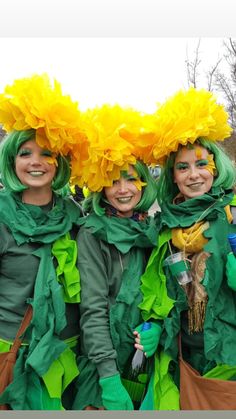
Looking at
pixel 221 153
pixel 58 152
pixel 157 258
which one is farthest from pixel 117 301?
pixel 221 153

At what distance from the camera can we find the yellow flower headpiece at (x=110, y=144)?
2.33 meters

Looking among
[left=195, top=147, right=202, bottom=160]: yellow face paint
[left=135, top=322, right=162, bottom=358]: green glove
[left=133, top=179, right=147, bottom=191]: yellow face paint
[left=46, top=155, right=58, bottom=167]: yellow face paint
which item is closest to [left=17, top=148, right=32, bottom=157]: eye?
[left=46, top=155, right=58, bottom=167]: yellow face paint

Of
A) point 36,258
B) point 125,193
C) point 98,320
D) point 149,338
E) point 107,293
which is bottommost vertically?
point 149,338

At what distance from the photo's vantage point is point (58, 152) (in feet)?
7.85

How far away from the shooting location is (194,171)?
2381 millimetres

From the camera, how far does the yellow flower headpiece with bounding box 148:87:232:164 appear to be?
2.36 metres

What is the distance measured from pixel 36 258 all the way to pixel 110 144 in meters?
0.74

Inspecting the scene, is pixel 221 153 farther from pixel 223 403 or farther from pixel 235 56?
pixel 235 56

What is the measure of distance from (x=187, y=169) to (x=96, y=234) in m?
0.64

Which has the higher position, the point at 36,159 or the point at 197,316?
the point at 36,159

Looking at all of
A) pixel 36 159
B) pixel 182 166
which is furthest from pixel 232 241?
pixel 36 159

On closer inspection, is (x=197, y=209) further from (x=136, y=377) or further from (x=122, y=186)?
(x=136, y=377)

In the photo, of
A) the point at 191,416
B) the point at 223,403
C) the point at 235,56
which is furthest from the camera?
the point at 235,56

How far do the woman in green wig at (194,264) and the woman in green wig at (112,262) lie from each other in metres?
0.10
